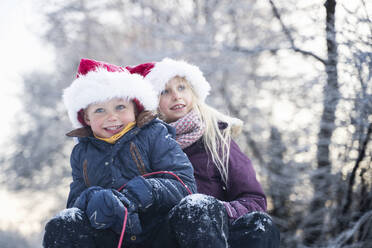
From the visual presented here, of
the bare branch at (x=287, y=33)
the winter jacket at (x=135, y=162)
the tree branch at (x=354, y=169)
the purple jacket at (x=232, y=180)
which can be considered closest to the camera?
the winter jacket at (x=135, y=162)

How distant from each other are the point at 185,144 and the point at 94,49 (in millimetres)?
7434

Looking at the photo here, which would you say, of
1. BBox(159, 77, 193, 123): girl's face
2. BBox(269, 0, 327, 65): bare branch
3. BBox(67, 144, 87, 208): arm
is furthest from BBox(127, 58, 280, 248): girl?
BBox(269, 0, 327, 65): bare branch

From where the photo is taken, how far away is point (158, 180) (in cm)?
152

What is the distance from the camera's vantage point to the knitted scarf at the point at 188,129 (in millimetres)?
2092

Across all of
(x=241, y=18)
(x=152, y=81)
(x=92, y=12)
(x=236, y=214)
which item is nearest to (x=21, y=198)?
(x=92, y=12)

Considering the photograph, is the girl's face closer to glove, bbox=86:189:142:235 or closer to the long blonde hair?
the long blonde hair

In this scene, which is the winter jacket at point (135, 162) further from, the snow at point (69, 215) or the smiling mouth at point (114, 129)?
the snow at point (69, 215)

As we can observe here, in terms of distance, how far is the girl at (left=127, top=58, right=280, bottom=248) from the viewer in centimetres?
133

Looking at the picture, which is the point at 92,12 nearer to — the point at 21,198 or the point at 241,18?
the point at 241,18

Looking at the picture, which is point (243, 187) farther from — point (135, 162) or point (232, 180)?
point (135, 162)

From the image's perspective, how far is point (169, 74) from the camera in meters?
2.33

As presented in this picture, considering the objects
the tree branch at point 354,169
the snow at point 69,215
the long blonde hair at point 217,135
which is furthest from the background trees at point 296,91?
the snow at point 69,215

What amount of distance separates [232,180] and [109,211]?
0.86 metres

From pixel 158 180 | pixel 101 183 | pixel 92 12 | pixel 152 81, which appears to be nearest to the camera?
pixel 158 180
